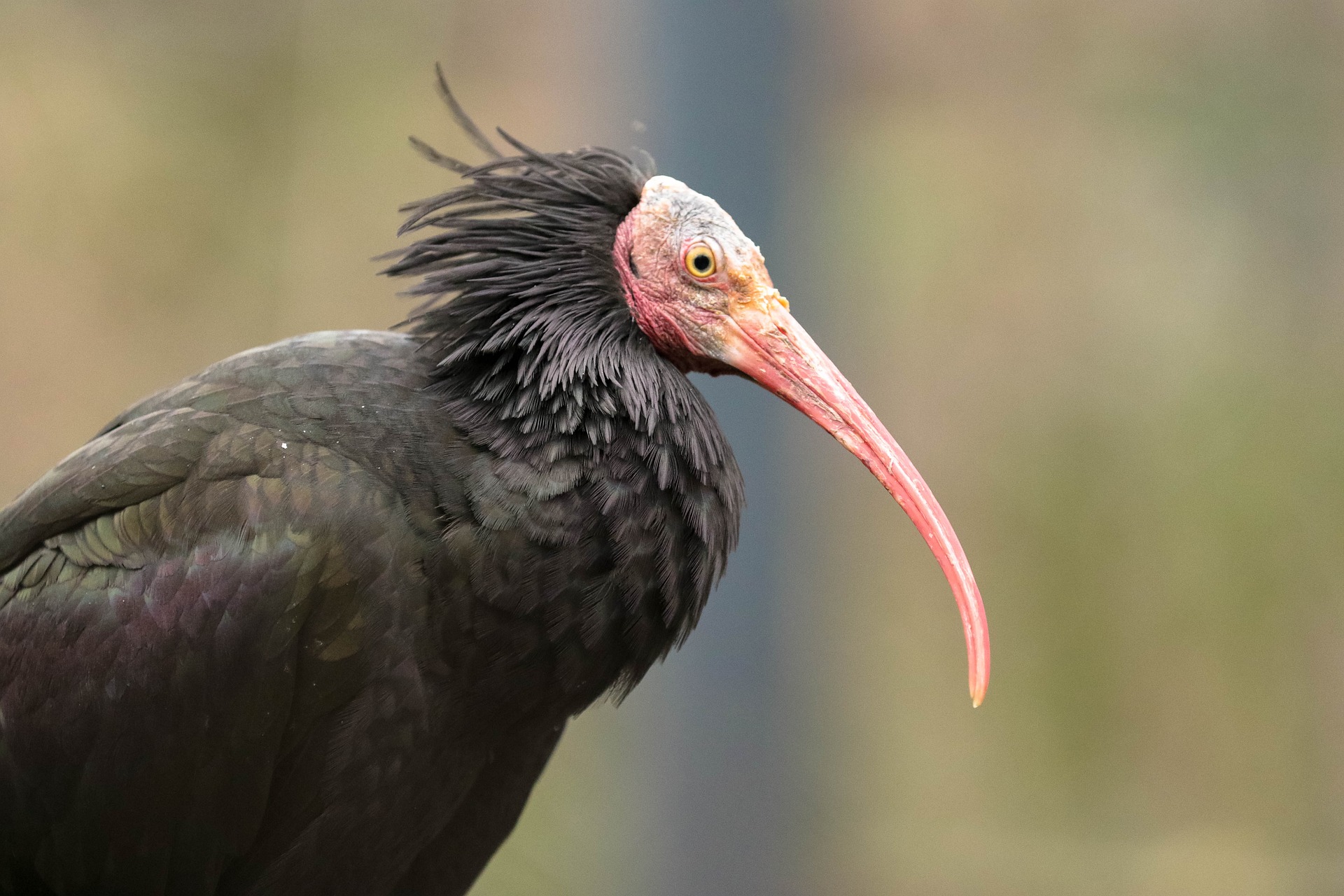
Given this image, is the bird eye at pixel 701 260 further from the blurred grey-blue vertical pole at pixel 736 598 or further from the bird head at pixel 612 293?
the blurred grey-blue vertical pole at pixel 736 598

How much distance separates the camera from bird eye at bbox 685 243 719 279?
3.27 metres

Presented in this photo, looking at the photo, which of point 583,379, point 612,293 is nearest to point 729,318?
point 612,293

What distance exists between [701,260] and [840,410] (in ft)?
1.70

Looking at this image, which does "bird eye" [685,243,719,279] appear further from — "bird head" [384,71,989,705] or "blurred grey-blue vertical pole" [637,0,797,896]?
"blurred grey-blue vertical pole" [637,0,797,896]

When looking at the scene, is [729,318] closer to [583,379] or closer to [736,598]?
[583,379]

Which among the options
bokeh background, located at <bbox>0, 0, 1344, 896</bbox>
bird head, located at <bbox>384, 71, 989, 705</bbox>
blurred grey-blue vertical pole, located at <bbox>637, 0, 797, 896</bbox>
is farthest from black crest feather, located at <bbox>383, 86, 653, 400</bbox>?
bokeh background, located at <bbox>0, 0, 1344, 896</bbox>

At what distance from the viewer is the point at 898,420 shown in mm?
6637

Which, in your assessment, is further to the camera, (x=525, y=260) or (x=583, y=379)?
(x=525, y=260)

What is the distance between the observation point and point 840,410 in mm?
3201

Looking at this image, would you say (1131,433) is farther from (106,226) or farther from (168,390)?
(106,226)

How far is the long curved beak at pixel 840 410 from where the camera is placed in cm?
315

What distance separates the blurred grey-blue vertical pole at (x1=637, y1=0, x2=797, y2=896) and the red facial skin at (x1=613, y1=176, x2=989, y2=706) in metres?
1.54

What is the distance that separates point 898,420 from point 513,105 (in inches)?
106

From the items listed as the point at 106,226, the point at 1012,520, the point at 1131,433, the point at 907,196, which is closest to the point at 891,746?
the point at 1012,520
